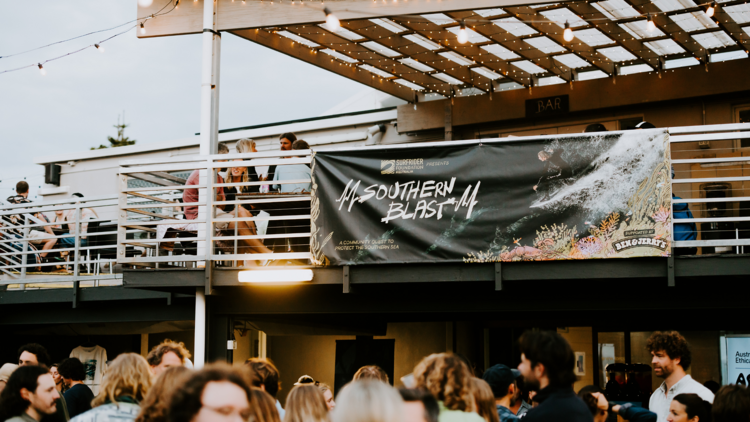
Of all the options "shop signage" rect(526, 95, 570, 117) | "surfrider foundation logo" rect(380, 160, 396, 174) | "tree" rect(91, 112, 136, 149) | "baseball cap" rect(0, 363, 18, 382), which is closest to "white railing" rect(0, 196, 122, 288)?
"baseball cap" rect(0, 363, 18, 382)

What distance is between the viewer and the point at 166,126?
91.7 metres

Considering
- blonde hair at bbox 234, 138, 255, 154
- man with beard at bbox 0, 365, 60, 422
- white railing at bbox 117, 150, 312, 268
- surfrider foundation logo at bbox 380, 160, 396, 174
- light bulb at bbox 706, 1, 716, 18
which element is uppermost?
light bulb at bbox 706, 1, 716, 18

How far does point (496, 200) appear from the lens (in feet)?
26.9

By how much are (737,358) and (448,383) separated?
9.00 m

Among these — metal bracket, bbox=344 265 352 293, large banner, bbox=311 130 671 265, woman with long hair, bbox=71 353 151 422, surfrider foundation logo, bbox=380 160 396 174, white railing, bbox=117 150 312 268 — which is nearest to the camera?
woman with long hair, bbox=71 353 151 422

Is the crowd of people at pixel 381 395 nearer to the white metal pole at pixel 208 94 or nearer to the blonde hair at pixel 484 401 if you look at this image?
the blonde hair at pixel 484 401

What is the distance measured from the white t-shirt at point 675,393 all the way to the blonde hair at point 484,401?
75.1 inches

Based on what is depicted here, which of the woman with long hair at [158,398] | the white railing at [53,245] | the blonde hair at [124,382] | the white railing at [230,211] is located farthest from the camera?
the white railing at [53,245]

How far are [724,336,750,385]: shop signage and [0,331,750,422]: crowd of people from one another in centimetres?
609

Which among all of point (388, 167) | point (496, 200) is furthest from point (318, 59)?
point (496, 200)

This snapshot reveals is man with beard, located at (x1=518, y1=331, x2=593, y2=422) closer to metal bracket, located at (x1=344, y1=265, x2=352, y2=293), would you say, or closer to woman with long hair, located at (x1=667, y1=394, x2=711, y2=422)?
woman with long hair, located at (x1=667, y1=394, x2=711, y2=422)

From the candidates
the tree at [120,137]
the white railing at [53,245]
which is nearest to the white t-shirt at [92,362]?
the white railing at [53,245]

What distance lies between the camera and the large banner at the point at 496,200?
7750 mm

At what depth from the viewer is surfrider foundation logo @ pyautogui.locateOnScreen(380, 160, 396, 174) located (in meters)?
8.53
